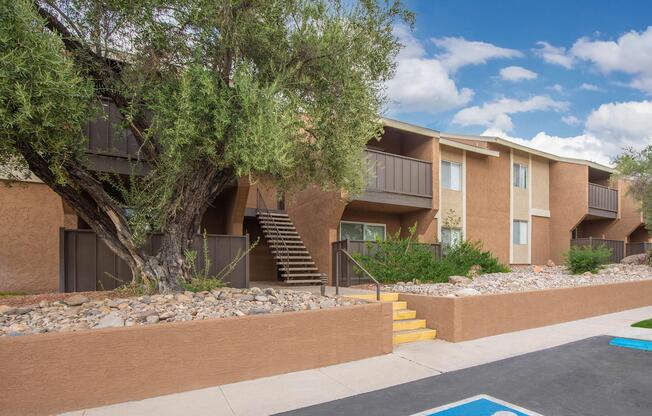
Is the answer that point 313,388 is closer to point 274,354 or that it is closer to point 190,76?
point 274,354

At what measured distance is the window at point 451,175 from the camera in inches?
666

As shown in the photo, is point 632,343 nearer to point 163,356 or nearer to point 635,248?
point 163,356

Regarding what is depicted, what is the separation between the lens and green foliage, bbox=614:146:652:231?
17781 mm

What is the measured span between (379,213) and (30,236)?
35.7ft

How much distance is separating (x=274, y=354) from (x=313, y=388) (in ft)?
2.57

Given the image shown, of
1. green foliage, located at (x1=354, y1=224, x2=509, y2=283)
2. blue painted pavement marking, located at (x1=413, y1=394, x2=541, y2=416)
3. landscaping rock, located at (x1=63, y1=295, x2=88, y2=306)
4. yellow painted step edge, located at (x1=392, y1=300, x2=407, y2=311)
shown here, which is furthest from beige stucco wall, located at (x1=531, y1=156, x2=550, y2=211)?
landscaping rock, located at (x1=63, y1=295, x2=88, y2=306)

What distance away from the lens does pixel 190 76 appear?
6.23 m

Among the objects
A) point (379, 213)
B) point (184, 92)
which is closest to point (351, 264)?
point (379, 213)

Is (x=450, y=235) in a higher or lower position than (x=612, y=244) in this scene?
higher

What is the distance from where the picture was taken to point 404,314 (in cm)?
908

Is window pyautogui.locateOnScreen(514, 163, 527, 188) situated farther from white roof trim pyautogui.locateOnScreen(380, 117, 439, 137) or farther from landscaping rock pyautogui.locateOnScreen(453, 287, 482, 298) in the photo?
landscaping rock pyautogui.locateOnScreen(453, 287, 482, 298)

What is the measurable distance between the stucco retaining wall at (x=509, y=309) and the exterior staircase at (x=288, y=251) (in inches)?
138

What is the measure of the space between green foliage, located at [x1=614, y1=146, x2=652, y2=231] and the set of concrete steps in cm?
1437

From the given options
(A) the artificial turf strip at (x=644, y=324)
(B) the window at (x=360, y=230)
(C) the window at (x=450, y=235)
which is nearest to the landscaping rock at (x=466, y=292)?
(A) the artificial turf strip at (x=644, y=324)
